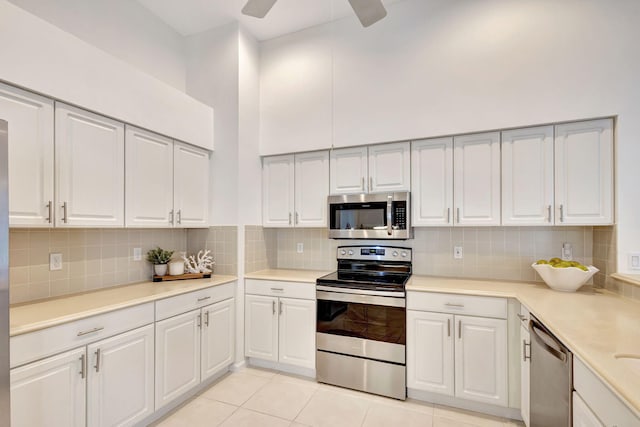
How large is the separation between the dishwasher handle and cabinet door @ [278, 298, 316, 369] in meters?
1.62

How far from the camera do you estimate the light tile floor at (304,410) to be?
217 centimetres

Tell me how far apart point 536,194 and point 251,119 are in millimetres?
2664

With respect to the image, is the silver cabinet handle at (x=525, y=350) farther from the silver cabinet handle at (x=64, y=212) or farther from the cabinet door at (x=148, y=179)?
the silver cabinet handle at (x=64, y=212)

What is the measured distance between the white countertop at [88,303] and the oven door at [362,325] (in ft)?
3.29

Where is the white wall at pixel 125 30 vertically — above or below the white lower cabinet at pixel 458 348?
above

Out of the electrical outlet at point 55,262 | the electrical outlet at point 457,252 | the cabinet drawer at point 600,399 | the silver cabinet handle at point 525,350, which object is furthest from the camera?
the electrical outlet at point 457,252

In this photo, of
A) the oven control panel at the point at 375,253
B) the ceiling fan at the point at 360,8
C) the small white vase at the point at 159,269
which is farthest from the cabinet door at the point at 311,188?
the ceiling fan at the point at 360,8

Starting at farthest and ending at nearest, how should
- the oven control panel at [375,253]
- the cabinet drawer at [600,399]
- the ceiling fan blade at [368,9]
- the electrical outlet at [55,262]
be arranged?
the oven control panel at [375,253] < the electrical outlet at [55,262] < the ceiling fan blade at [368,9] < the cabinet drawer at [600,399]

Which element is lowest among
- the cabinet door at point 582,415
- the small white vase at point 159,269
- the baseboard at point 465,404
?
the baseboard at point 465,404

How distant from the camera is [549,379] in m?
1.56

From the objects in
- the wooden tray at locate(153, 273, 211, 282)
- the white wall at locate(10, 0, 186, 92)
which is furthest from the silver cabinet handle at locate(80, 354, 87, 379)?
the white wall at locate(10, 0, 186, 92)

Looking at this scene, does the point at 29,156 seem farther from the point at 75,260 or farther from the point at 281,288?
the point at 281,288

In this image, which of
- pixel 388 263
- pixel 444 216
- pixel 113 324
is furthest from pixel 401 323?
pixel 113 324

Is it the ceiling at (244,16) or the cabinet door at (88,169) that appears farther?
the ceiling at (244,16)
